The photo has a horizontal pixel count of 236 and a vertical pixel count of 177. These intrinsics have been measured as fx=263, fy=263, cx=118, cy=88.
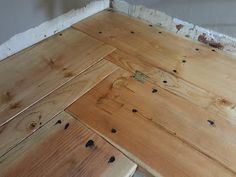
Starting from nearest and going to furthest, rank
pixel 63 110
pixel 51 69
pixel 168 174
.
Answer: pixel 168 174, pixel 63 110, pixel 51 69

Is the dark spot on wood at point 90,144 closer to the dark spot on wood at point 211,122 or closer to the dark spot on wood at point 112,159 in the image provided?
the dark spot on wood at point 112,159

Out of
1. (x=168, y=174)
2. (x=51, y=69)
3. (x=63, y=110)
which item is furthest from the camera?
(x=51, y=69)

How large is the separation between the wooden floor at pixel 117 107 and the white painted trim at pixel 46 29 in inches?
0.9

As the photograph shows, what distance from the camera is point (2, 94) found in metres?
0.69

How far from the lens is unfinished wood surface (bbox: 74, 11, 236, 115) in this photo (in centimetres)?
77

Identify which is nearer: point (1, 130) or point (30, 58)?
point (1, 130)

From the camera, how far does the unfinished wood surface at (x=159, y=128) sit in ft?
1.84

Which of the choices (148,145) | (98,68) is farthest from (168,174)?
(98,68)

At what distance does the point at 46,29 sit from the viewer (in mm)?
879

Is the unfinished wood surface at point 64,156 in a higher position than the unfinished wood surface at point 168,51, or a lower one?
lower

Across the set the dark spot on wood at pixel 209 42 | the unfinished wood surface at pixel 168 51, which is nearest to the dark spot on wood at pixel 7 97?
the unfinished wood surface at pixel 168 51

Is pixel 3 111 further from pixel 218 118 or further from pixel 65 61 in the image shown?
pixel 218 118

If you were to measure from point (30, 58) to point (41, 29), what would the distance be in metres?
0.12

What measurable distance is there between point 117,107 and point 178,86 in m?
0.20
